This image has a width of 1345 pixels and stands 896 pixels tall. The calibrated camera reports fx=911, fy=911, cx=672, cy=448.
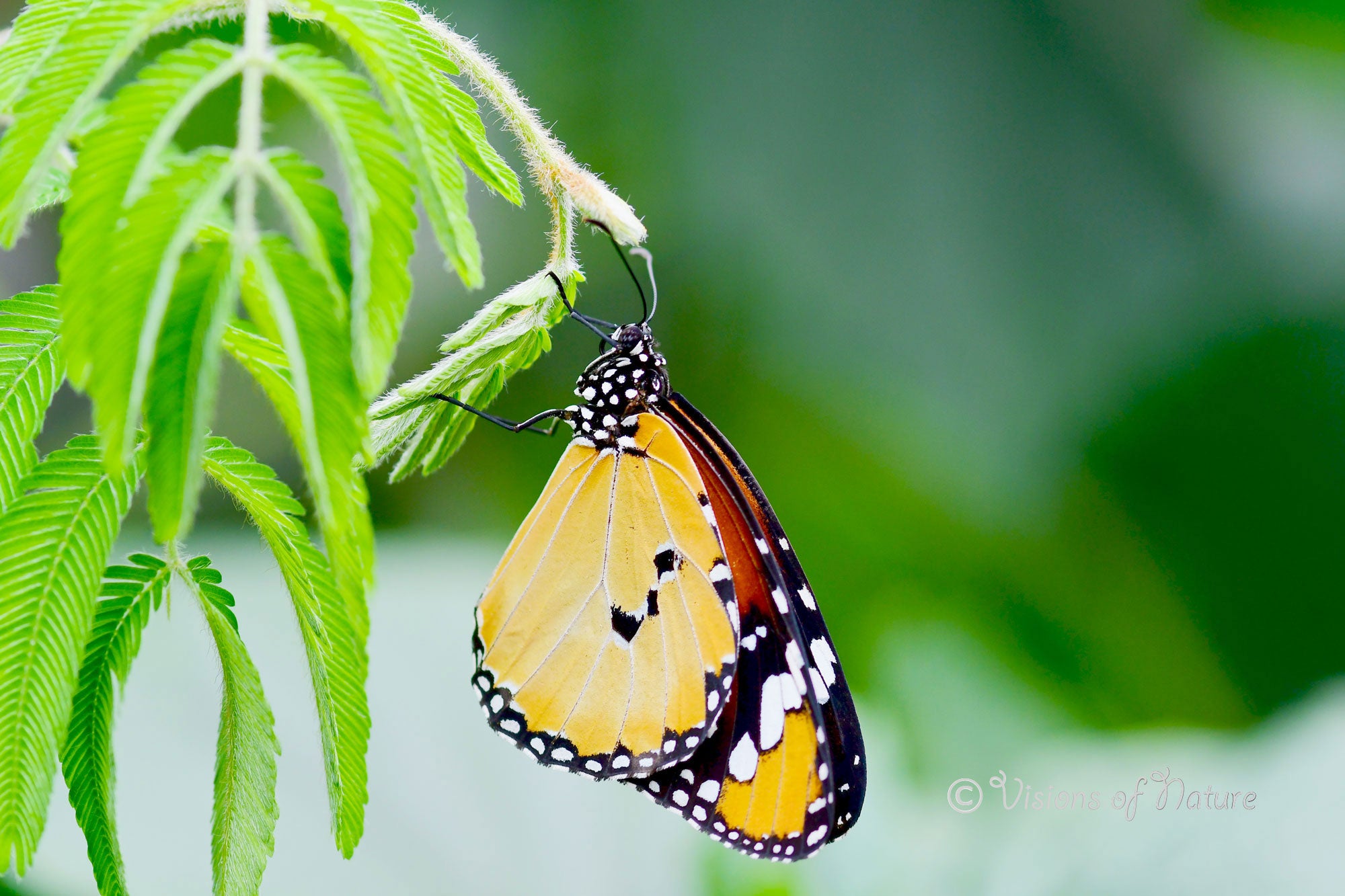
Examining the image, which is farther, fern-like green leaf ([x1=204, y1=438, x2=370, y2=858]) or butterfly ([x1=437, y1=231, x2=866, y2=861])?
butterfly ([x1=437, y1=231, x2=866, y2=861])

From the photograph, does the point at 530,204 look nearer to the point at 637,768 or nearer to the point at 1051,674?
the point at 637,768

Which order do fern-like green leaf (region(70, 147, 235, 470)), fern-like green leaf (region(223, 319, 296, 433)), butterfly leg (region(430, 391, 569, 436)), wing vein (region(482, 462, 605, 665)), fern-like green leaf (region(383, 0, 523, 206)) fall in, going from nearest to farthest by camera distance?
fern-like green leaf (region(70, 147, 235, 470))
fern-like green leaf (region(223, 319, 296, 433))
fern-like green leaf (region(383, 0, 523, 206))
butterfly leg (region(430, 391, 569, 436))
wing vein (region(482, 462, 605, 665))

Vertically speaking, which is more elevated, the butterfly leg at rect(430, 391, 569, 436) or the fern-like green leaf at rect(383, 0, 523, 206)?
the fern-like green leaf at rect(383, 0, 523, 206)

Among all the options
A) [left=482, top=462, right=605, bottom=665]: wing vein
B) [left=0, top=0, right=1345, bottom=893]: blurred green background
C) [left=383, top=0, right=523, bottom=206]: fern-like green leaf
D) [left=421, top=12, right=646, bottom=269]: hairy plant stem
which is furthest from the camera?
[left=0, top=0, right=1345, bottom=893]: blurred green background

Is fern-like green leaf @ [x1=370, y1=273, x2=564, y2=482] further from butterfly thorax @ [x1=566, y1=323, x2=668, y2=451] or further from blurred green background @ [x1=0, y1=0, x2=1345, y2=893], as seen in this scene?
blurred green background @ [x1=0, y1=0, x2=1345, y2=893]

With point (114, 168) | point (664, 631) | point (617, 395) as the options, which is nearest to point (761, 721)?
point (664, 631)

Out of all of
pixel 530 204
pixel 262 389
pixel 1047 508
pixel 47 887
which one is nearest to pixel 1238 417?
pixel 1047 508

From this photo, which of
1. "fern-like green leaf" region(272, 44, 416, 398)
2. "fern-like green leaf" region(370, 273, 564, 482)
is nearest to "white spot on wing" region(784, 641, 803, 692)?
"fern-like green leaf" region(370, 273, 564, 482)

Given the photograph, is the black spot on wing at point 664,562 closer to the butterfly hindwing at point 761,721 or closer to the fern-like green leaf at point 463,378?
the butterfly hindwing at point 761,721
